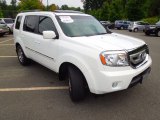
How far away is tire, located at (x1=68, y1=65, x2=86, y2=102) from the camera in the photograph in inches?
Answer: 168

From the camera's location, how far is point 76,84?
4266mm

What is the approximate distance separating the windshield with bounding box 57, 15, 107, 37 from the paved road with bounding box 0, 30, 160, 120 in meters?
1.36

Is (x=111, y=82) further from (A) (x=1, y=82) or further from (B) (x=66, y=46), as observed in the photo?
(A) (x=1, y=82)

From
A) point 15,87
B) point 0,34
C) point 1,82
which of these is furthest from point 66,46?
point 0,34

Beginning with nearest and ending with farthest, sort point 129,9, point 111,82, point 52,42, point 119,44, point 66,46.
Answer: point 111,82, point 119,44, point 66,46, point 52,42, point 129,9

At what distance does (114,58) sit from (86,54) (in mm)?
507

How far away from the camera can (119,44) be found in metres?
4.26

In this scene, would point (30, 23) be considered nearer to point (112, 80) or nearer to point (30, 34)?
point (30, 34)

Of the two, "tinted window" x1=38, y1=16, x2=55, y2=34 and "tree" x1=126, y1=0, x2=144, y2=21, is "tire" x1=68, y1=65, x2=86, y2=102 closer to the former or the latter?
"tinted window" x1=38, y1=16, x2=55, y2=34

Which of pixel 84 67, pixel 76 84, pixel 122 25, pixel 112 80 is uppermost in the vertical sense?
pixel 84 67

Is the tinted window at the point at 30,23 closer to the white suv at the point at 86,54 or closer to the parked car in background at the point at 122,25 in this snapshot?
the white suv at the point at 86,54

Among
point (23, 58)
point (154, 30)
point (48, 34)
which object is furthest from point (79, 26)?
point (154, 30)

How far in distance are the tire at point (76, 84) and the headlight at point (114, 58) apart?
2.19 feet

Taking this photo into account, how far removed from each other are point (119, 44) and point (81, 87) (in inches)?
42.7
